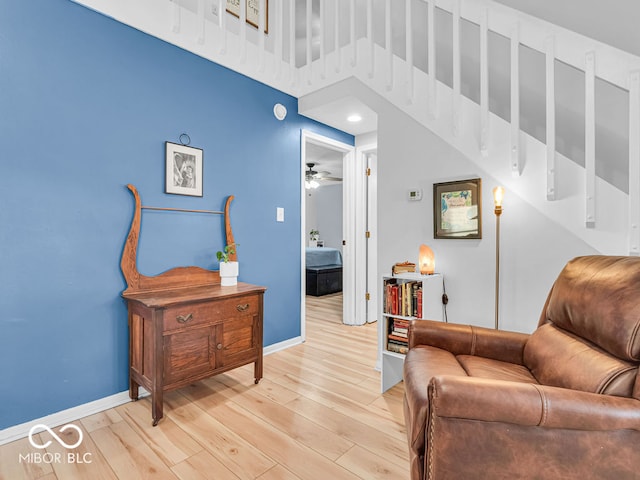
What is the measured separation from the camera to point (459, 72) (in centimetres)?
222

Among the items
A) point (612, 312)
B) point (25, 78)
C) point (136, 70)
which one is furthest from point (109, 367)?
point (612, 312)

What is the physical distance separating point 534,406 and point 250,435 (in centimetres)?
142

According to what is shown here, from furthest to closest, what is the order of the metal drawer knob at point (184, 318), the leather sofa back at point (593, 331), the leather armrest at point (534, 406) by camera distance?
1. the metal drawer knob at point (184, 318)
2. the leather sofa back at point (593, 331)
3. the leather armrest at point (534, 406)

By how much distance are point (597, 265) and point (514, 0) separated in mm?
1989

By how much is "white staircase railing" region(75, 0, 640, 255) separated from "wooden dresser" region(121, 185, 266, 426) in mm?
1383

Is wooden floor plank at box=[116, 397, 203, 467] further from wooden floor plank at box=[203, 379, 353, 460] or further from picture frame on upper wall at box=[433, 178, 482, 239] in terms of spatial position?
picture frame on upper wall at box=[433, 178, 482, 239]

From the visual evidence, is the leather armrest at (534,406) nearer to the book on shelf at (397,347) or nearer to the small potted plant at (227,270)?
the book on shelf at (397,347)

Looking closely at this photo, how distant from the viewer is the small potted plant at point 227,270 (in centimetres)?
252

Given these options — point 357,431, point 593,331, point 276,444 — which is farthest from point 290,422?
point 593,331

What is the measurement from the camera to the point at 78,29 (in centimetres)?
197

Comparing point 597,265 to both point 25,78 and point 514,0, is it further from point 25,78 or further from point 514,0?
point 25,78

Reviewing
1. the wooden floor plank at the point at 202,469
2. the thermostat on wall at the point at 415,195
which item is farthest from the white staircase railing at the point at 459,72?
the wooden floor plank at the point at 202,469

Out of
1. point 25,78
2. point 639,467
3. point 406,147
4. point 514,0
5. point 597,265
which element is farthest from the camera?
point 406,147

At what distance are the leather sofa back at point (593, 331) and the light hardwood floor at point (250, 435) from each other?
0.82m
